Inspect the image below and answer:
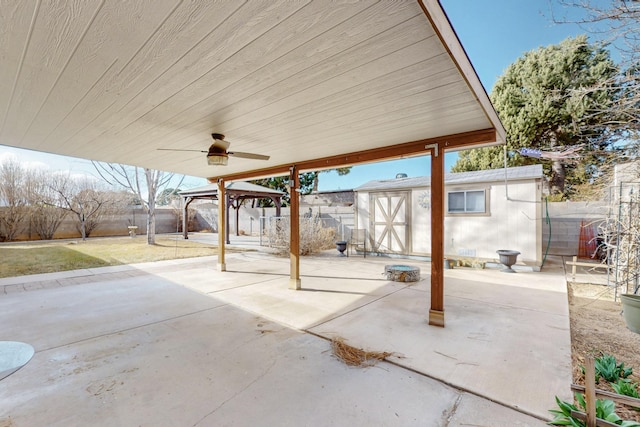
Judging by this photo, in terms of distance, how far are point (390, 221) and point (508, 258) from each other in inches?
128

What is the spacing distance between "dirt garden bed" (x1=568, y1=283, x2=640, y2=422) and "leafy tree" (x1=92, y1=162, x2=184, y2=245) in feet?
40.4

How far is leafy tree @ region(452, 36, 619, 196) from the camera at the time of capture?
36.4 feet

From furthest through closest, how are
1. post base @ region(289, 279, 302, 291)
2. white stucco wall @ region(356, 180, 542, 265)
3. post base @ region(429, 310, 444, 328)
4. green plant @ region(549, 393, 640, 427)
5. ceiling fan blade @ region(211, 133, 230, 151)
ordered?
white stucco wall @ region(356, 180, 542, 265), post base @ region(289, 279, 302, 291), ceiling fan blade @ region(211, 133, 230, 151), post base @ region(429, 310, 444, 328), green plant @ region(549, 393, 640, 427)

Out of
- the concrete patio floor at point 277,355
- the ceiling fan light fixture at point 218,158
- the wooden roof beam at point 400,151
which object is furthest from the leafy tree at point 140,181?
the ceiling fan light fixture at point 218,158

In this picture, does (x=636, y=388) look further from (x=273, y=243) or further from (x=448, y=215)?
(x=273, y=243)

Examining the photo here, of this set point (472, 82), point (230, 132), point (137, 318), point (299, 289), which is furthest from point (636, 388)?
point (137, 318)

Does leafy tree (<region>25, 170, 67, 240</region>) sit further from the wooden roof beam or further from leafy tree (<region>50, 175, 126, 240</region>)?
the wooden roof beam

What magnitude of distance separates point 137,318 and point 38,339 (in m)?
0.88

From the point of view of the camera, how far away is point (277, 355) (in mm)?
2615

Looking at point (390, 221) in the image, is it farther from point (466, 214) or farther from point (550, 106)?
point (550, 106)

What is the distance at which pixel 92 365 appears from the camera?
243 centimetres

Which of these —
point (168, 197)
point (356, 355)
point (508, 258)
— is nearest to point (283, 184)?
point (168, 197)

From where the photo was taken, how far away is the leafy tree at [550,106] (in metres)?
11.1

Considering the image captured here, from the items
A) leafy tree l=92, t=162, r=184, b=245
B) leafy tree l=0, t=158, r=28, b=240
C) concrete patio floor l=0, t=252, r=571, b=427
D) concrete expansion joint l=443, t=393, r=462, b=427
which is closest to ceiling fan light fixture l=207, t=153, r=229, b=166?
concrete patio floor l=0, t=252, r=571, b=427
